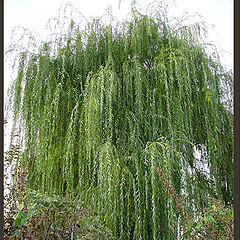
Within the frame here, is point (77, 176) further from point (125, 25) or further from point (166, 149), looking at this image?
point (125, 25)

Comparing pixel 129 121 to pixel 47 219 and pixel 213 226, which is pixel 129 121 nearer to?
pixel 213 226

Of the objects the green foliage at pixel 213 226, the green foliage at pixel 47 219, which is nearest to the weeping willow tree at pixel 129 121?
the green foliage at pixel 213 226

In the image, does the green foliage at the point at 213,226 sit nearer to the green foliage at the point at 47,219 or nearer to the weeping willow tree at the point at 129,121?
the weeping willow tree at the point at 129,121

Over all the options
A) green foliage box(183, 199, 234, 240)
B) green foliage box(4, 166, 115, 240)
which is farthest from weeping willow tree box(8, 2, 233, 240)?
green foliage box(4, 166, 115, 240)

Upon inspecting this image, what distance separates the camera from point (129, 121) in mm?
3309

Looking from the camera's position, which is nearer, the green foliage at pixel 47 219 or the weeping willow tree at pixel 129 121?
the green foliage at pixel 47 219

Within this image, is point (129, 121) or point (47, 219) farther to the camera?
point (129, 121)

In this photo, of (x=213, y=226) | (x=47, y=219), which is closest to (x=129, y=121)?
(x=213, y=226)

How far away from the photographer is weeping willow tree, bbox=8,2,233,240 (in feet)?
9.67

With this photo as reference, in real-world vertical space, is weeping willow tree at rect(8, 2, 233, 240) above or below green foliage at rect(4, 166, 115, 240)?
above

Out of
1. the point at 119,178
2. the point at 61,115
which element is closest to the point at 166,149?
the point at 119,178

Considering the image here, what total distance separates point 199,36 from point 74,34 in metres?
1.40

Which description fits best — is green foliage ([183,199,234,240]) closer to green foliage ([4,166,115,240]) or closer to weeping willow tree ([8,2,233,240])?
weeping willow tree ([8,2,233,240])

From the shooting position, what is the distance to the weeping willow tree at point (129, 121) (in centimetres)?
295
